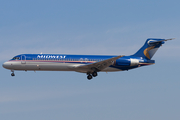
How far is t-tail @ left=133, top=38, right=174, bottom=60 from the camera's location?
5188cm

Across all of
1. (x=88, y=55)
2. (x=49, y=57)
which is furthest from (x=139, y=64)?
(x=49, y=57)

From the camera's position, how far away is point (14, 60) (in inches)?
1902

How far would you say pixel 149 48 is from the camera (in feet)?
172

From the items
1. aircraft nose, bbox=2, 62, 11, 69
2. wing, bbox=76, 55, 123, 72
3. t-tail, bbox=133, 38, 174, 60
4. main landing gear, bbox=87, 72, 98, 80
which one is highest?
t-tail, bbox=133, 38, 174, 60

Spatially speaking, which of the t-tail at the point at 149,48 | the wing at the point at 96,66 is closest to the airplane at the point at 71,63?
the wing at the point at 96,66

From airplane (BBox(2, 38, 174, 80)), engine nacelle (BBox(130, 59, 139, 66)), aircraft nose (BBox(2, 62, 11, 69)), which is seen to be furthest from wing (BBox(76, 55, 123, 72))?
aircraft nose (BBox(2, 62, 11, 69))

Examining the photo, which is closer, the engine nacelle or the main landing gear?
the main landing gear

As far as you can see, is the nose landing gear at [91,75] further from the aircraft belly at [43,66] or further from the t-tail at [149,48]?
the t-tail at [149,48]

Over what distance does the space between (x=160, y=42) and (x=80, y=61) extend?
→ 1466 cm

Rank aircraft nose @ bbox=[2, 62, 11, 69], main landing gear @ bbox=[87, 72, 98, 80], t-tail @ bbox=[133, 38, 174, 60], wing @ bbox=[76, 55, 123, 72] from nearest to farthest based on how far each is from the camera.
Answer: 1. wing @ bbox=[76, 55, 123, 72]
2. aircraft nose @ bbox=[2, 62, 11, 69]
3. main landing gear @ bbox=[87, 72, 98, 80]
4. t-tail @ bbox=[133, 38, 174, 60]

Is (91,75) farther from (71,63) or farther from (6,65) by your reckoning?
(6,65)

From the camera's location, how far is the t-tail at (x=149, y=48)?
170 ft

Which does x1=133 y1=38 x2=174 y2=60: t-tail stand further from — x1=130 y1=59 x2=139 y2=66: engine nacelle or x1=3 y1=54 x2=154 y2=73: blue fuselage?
x1=3 y1=54 x2=154 y2=73: blue fuselage

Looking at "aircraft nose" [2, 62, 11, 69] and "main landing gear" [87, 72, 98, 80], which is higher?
"aircraft nose" [2, 62, 11, 69]
